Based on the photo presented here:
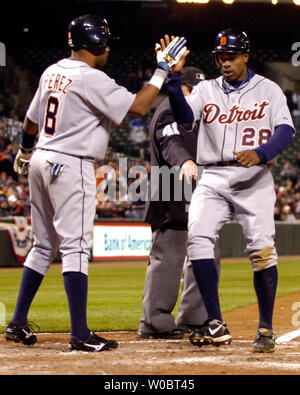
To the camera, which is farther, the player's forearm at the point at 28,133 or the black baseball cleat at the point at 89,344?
the player's forearm at the point at 28,133

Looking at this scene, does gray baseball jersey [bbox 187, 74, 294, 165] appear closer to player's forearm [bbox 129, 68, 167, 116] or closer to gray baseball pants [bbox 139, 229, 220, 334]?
player's forearm [bbox 129, 68, 167, 116]

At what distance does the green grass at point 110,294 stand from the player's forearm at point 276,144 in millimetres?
2211

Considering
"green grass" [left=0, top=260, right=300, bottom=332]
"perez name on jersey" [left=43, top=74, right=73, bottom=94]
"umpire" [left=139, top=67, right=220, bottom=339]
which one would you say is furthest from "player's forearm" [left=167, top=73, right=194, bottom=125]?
"green grass" [left=0, top=260, right=300, bottom=332]

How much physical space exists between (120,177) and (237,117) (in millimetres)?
12758

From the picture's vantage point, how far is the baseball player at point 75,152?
416 centimetres

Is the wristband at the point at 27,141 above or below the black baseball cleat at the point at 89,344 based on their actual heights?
above

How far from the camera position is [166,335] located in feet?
16.2

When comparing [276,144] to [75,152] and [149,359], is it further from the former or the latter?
[149,359]

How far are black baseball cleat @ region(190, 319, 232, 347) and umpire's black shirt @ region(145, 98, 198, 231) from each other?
1.01 metres

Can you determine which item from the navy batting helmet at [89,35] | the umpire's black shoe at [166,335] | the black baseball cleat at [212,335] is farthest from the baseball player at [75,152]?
the umpire's black shoe at [166,335]

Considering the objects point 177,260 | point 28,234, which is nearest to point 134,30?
point 28,234

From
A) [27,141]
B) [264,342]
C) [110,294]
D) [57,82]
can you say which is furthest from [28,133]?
[110,294]

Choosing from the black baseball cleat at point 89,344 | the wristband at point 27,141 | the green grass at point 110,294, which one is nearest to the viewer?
the black baseball cleat at point 89,344

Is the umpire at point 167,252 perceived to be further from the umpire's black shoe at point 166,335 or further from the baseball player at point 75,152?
the baseball player at point 75,152
